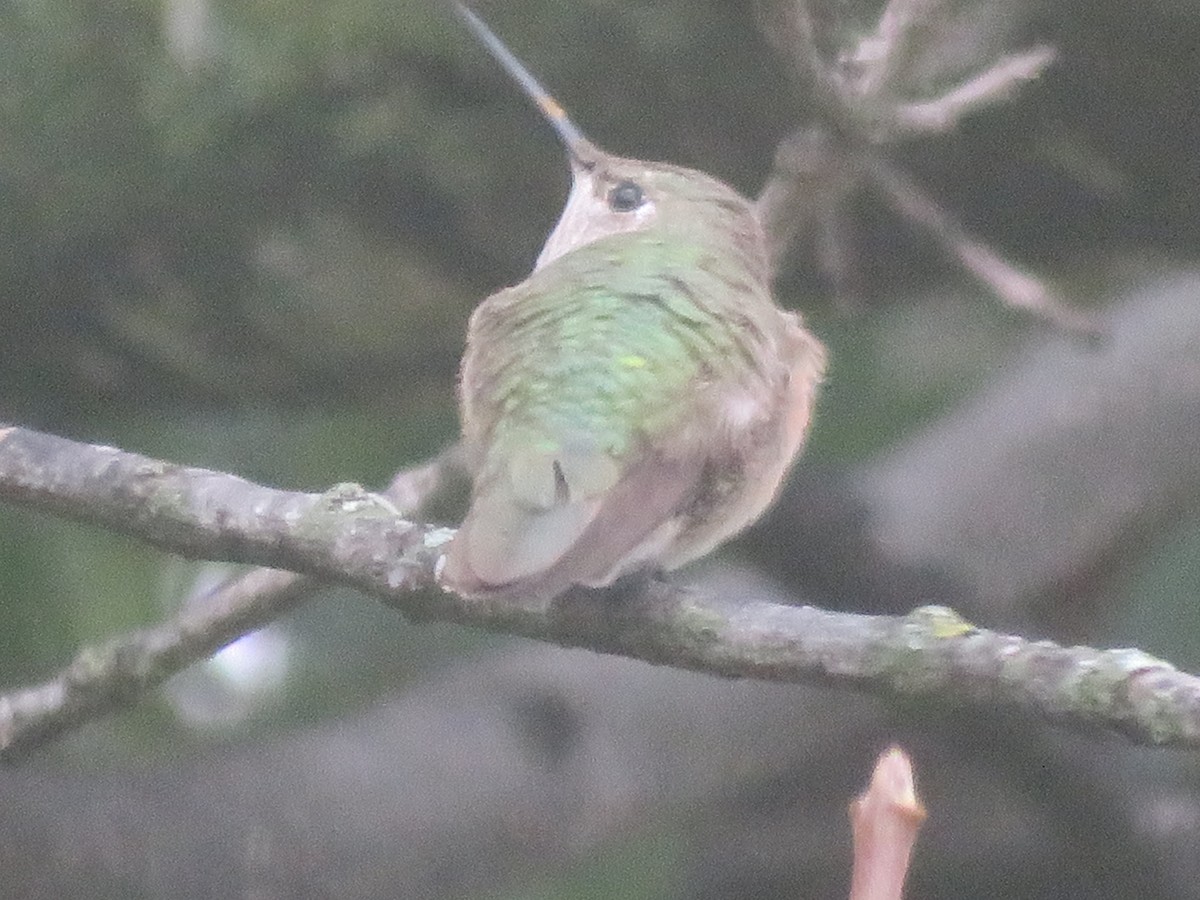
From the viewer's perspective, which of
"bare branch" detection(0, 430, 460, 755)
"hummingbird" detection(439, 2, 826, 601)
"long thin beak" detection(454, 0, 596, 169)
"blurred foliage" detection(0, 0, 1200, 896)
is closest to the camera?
"hummingbird" detection(439, 2, 826, 601)

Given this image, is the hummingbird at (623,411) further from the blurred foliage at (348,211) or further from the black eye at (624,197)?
the blurred foliage at (348,211)

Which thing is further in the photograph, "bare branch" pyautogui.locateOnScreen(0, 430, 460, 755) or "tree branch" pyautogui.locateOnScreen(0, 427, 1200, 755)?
"bare branch" pyautogui.locateOnScreen(0, 430, 460, 755)

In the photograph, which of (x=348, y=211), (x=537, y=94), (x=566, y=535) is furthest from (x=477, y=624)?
(x=348, y=211)

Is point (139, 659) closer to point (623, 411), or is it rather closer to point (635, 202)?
point (623, 411)

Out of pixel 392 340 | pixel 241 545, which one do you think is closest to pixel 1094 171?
pixel 392 340

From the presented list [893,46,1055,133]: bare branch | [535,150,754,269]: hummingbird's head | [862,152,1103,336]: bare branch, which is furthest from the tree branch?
[862,152,1103,336]: bare branch

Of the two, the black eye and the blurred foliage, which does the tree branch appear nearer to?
the black eye

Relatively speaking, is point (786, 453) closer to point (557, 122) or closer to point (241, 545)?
point (241, 545)
